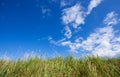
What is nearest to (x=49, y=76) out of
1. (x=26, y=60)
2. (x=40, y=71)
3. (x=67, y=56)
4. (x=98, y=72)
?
(x=40, y=71)

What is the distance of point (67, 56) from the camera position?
9.57 metres

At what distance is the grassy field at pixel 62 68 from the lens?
22.5ft

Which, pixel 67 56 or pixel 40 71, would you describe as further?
pixel 67 56

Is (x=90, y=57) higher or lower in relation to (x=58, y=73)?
higher

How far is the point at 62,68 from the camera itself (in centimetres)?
810

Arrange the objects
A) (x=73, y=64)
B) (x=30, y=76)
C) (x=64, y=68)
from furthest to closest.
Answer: (x=73, y=64), (x=64, y=68), (x=30, y=76)

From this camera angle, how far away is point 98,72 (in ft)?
26.2

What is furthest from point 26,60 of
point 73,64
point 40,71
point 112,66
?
point 112,66

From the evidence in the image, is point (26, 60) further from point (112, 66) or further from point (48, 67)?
point (112, 66)

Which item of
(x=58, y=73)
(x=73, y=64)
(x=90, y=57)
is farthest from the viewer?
(x=90, y=57)

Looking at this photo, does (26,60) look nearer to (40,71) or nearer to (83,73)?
(40,71)

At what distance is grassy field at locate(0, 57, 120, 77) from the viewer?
6.86m

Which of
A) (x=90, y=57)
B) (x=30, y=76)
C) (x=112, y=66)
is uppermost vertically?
(x=90, y=57)

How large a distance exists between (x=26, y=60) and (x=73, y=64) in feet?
6.56
